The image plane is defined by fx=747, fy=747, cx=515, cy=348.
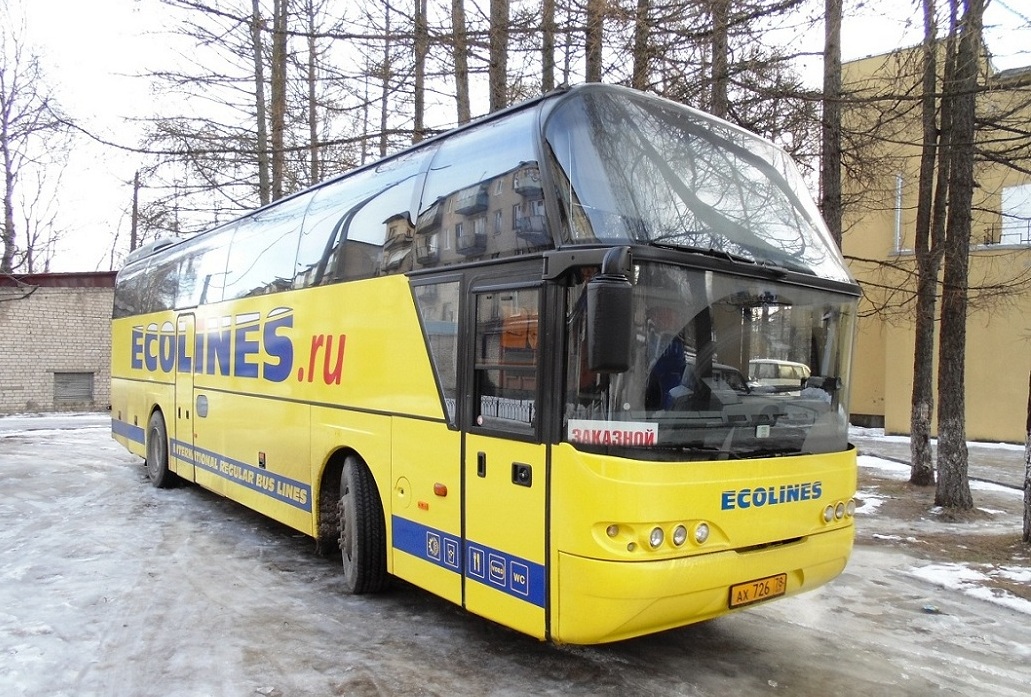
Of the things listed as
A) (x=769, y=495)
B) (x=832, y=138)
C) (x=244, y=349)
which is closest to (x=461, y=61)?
(x=832, y=138)

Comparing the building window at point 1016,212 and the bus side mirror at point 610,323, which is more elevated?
the building window at point 1016,212

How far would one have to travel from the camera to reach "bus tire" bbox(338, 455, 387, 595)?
5953 mm

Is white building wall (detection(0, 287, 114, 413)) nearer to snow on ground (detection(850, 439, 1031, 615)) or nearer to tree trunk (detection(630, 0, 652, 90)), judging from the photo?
tree trunk (detection(630, 0, 652, 90))

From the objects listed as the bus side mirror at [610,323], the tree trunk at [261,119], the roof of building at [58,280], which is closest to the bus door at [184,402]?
the tree trunk at [261,119]

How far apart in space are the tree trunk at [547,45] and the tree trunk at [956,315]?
497 centimetres

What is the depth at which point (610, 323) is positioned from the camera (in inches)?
143

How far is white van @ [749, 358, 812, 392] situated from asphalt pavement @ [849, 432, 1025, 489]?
884 cm

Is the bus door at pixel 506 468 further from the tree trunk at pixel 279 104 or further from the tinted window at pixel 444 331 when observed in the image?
the tree trunk at pixel 279 104

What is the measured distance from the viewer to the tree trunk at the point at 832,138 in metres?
9.67

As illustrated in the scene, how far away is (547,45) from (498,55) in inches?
31.3

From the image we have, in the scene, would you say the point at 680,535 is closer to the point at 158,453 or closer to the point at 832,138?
the point at 832,138

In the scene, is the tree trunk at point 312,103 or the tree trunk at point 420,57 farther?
the tree trunk at point 312,103

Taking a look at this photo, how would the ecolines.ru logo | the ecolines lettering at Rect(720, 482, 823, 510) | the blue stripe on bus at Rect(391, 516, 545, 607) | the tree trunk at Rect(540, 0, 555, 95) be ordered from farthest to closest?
the tree trunk at Rect(540, 0, 555, 95), the ecolines.ru logo, the blue stripe on bus at Rect(391, 516, 545, 607), the ecolines lettering at Rect(720, 482, 823, 510)

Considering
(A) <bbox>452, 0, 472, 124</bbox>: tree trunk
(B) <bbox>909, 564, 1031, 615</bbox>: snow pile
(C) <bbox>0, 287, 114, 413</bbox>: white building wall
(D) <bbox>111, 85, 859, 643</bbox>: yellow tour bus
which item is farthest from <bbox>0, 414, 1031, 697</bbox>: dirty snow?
(C) <bbox>0, 287, 114, 413</bbox>: white building wall
